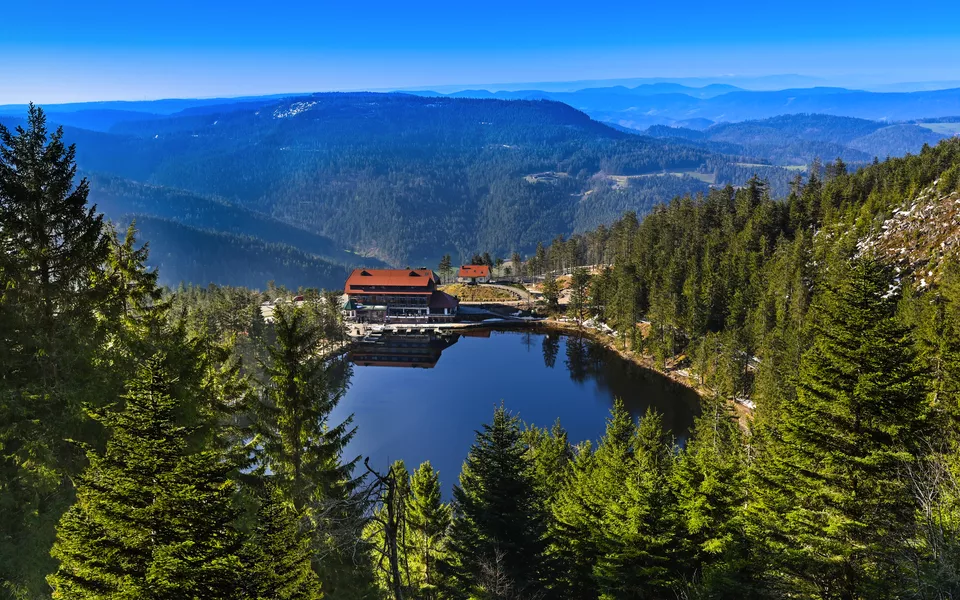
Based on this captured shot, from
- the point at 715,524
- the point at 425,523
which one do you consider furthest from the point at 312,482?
the point at 715,524

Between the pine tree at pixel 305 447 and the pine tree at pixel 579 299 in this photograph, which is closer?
the pine tree at pixel 305 447

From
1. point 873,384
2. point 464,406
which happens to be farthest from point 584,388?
point 873,384

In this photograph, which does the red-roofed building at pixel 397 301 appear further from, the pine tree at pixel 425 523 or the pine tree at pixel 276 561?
the pine tree at pixel 276 561

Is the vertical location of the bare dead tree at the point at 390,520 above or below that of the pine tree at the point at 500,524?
above

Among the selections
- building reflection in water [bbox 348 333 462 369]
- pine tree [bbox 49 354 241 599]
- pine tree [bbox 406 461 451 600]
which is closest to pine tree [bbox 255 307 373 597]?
pine tree [bbox 49 354 241 599]

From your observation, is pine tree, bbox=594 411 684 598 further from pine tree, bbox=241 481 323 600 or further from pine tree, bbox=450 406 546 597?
pine tree, bbox=241 481 323 600

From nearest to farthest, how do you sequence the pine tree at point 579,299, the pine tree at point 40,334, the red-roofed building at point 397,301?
the pine tree at point 40,334
the pine tree at point 579,299
the red-roofed building at point 397,301

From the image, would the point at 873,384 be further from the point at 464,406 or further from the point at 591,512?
the point at 464,406

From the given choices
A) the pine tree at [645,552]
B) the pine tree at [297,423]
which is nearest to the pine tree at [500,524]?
the pine tree at [645,552]
